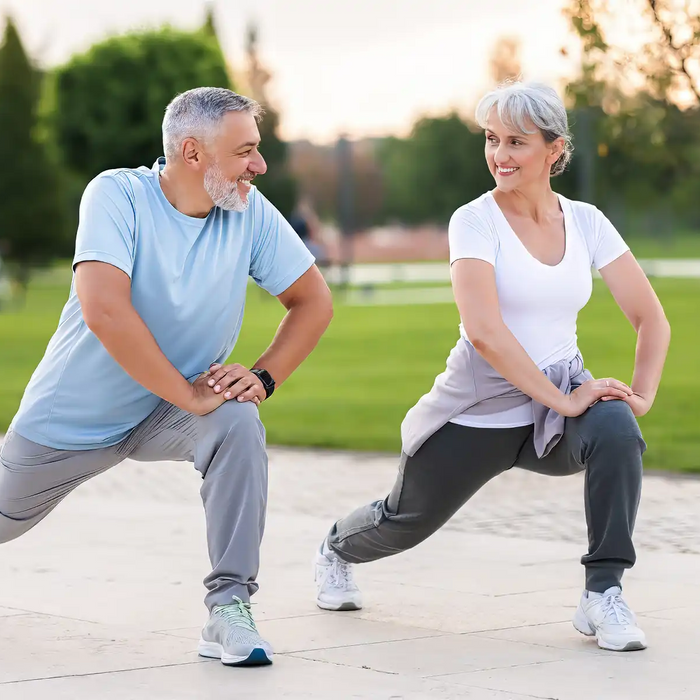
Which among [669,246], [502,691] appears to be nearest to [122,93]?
[669,246]

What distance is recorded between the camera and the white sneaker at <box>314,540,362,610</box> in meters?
4.91

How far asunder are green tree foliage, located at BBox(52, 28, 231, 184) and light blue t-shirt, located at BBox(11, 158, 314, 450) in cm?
3437

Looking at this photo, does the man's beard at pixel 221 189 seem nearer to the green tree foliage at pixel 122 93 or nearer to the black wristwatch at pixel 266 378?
the black wristwatch at pixel 266 378

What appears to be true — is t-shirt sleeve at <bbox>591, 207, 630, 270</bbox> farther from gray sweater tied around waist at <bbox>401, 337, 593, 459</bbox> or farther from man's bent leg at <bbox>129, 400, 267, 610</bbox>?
man's bent leg at <bbox>129, 400, 267, 610</bbox>

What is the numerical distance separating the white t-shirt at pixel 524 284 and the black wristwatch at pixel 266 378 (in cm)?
60

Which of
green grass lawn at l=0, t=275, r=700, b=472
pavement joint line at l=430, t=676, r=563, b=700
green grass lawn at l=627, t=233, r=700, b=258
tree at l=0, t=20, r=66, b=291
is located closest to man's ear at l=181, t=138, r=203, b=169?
pavement joint line at l=430, t=676, r=563, b=700

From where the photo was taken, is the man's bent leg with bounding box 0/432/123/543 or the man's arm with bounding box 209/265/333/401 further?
the man's arm with bounding box 209/265/333/401

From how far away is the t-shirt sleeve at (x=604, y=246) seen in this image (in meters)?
4.60

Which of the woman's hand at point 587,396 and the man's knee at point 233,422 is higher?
the woman's hand at point 587,396

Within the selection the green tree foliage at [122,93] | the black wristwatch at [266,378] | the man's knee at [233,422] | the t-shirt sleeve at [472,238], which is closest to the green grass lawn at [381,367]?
the t-shirt sleeve at [472,238]

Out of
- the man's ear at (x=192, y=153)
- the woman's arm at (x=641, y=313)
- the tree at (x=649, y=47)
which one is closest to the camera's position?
the man's ear at (x=192, y=153)

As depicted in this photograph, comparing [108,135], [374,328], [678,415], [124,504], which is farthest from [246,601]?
[108,135]

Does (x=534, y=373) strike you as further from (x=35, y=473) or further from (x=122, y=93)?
(x=122, y=93)

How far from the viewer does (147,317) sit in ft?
14.2
